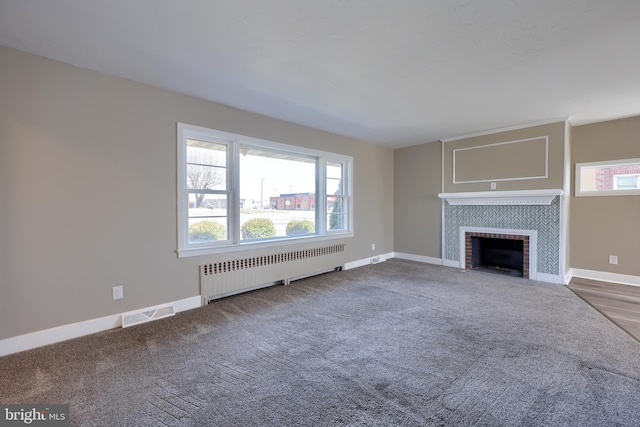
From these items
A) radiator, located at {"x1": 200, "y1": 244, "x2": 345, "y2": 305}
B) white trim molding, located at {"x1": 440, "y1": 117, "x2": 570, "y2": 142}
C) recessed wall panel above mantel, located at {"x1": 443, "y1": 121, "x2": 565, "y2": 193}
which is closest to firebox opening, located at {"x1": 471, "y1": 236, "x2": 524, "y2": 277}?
recessed wall panel above mantel, located at {"x1": 443, "y1": 121, "x2": 565, "y2": 193}

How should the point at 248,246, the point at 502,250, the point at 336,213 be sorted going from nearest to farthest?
the point at 248,246 < the point at 502,250 < the point at 336,213

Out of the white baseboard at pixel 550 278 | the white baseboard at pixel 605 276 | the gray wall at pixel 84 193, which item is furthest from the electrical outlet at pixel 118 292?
the white baseboard at pixel 605 276

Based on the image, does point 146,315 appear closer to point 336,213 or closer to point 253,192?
point 253,192

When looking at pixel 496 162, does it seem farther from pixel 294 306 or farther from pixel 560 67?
pixel 294 306

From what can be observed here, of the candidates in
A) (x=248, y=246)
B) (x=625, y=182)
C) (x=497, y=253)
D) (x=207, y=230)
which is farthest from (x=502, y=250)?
(x=207, y=230)

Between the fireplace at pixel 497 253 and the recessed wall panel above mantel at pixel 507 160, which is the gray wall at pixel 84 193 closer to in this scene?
the recessed wall panel above mantel at pixel 507 160

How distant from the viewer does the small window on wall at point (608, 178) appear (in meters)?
4.28

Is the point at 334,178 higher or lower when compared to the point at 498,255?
higher

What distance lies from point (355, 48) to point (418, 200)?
14.3 feet

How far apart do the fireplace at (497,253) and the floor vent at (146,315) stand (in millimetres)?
5071

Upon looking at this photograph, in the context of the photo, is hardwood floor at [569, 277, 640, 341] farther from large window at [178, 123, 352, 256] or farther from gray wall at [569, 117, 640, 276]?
large window at [178, 123, 352, 256]

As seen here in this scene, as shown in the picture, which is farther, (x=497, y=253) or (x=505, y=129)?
(x=497, y=253)

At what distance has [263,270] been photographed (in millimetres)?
4102

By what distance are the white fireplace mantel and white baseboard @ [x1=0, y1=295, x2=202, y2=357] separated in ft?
17.3
